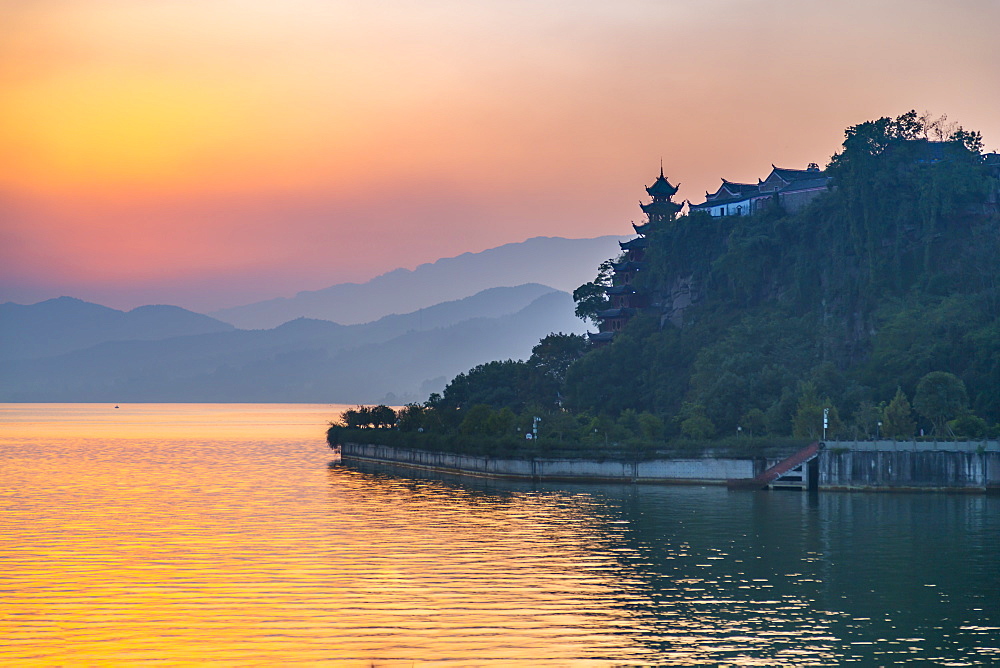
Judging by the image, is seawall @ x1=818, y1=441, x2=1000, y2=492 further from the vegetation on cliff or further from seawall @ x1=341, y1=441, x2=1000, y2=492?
the vegetation on cliff

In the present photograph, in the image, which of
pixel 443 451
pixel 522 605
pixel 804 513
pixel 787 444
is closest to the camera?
pixel 522 605

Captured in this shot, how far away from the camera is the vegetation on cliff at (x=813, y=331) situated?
101750mm

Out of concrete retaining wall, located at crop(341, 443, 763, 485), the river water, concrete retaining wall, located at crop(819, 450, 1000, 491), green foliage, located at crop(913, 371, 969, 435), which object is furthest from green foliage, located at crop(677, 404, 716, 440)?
green foliage, located at crop(913, 371, 969, 435)

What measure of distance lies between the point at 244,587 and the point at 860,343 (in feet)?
303

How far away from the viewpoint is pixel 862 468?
85.8 metres

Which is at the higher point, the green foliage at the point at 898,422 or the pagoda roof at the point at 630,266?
the pagoda roof at the point at 630,266

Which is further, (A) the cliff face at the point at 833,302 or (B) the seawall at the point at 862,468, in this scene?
(A) the cliff face at the point at 833,302

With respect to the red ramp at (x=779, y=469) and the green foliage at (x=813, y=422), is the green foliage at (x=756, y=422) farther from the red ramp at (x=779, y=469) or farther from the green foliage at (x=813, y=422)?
the red ramp at (x=779, y=469)

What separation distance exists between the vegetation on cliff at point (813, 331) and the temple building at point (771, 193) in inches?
114

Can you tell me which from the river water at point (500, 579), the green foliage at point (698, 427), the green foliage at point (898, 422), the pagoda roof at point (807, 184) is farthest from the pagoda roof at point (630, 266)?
the river water at point (500, 579)

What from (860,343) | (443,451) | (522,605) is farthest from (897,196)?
(522,605)

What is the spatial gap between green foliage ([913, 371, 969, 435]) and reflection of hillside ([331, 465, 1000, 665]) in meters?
13.6

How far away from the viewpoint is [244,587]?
140ft

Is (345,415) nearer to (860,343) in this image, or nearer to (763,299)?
(763,299)
